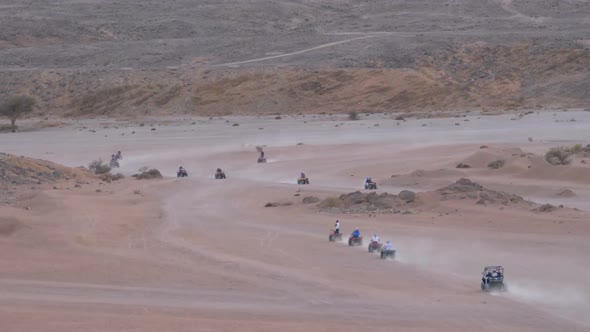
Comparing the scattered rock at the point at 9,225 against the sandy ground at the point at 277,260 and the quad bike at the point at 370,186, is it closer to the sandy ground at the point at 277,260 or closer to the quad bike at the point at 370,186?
the sandy ground at the point at 277,260

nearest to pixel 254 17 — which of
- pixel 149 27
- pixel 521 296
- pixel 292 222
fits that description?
pixel 149 27

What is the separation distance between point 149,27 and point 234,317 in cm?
10709

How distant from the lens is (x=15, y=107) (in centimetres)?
7981

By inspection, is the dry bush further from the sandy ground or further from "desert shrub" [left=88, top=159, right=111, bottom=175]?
the sandy ground

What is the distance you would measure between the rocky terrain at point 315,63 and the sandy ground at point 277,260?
118 feet

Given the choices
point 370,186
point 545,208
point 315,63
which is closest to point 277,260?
point 545,208

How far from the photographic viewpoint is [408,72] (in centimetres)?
8350

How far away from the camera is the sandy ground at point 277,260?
53.6 ft

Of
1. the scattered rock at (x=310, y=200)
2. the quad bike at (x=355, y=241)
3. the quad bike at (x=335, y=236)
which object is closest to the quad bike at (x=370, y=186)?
the scattered rock at (x=310, y=200)

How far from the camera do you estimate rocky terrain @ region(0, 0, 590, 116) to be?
80294 mm

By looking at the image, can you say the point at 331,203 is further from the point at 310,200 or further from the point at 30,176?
the point at 30,176

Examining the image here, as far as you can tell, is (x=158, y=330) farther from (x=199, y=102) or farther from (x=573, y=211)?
(x=199, y=102)

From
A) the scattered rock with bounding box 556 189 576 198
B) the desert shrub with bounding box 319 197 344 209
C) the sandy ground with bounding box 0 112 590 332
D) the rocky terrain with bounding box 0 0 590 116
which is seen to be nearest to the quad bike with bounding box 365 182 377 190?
the sandy ground with bounding box 0 112 590 332

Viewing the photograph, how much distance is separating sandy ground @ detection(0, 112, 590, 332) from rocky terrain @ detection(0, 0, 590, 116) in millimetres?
36018
